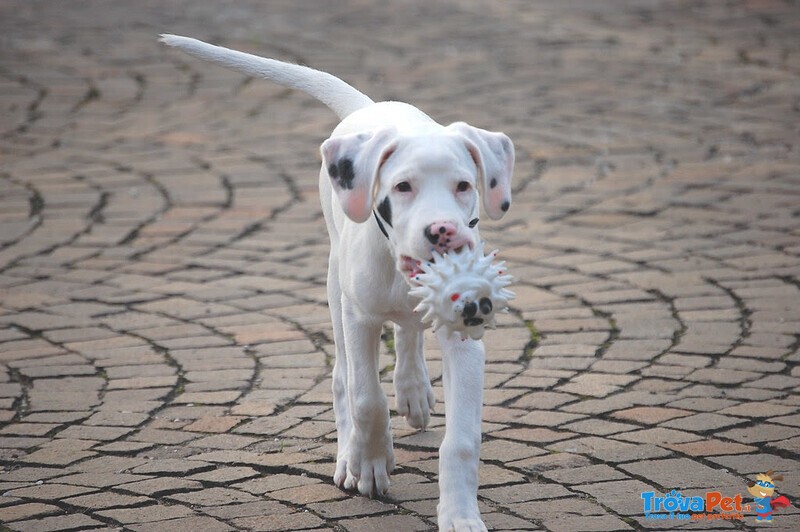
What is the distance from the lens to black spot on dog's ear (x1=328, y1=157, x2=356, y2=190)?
11.9 ft

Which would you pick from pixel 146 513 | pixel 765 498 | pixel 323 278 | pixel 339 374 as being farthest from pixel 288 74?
pixel 765 498

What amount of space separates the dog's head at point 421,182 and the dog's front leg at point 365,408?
1.27 feet

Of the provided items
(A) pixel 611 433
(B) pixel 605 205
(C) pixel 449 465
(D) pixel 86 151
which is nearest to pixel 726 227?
(B) pixel 605 205

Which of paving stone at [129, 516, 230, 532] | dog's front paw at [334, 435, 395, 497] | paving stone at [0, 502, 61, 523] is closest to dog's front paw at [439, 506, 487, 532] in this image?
dog's front paw at [334, 435, 395, 497]

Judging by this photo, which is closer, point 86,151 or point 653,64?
point 86,151

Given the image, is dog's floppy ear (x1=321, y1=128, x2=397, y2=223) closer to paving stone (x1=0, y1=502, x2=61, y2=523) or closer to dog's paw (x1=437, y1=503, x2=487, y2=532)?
dog's paw (x1=437, y1=503, x2=487, y2=532)

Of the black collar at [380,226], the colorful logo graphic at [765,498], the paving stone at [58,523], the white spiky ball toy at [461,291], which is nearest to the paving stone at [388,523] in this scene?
the white spiky ball toy at [461,291]

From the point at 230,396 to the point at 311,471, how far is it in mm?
806

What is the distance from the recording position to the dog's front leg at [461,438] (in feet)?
11.4

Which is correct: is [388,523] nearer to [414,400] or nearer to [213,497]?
[213,497]

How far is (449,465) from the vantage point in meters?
3.51

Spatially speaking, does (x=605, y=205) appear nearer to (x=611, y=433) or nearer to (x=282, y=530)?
(x=611, y=433)

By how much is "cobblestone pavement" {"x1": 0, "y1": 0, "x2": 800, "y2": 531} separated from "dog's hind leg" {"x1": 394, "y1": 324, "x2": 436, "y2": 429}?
0.13 metres

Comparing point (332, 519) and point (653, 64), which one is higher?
point (653, 64)
